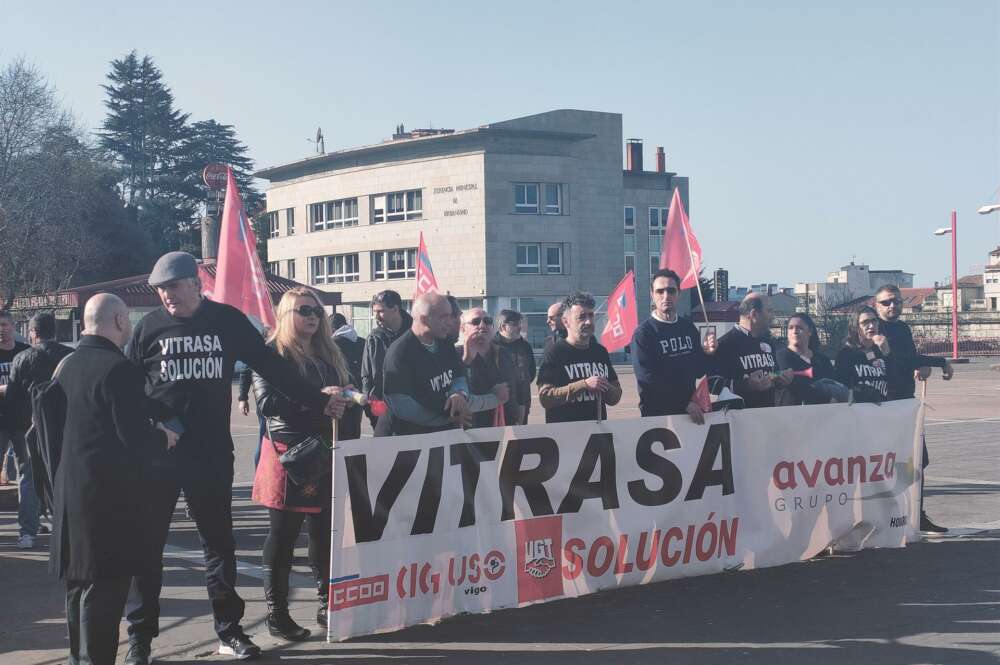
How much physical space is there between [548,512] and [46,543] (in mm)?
4636

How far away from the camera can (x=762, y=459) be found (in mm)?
7836

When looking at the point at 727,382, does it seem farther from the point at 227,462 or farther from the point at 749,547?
the point at 227,462

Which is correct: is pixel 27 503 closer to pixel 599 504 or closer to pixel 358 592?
pixel 358 592

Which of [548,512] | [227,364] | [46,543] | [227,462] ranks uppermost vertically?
[227,364]

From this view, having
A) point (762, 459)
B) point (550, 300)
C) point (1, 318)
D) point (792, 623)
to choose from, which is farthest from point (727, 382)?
point (550, 300)

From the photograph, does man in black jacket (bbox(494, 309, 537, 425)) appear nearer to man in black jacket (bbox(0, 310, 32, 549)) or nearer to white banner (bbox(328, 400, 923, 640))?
white banner (bbox(328, 400, 923, 640))

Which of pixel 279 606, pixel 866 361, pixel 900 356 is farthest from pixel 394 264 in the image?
pixel 279 606

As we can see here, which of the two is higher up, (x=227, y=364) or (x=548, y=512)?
(x=227, y=364)

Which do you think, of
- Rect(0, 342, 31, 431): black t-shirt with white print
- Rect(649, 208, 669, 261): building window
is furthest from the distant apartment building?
Rect(0, 342, 31, 431): black t-shirt with white print

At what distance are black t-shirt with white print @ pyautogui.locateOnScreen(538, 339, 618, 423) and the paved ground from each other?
54.6 inches

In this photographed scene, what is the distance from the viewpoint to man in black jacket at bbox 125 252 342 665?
563 cm

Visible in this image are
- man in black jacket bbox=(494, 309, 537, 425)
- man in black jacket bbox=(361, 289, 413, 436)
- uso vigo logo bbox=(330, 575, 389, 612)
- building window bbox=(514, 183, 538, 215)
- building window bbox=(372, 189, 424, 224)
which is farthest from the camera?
building window bbox=(372, 189, 424, 224)

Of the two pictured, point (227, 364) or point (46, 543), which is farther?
point (46, 543)

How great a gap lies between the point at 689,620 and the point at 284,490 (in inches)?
93.1
